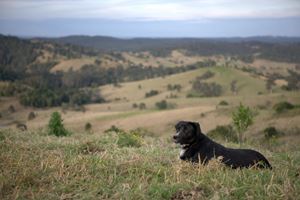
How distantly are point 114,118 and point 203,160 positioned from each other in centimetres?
6300

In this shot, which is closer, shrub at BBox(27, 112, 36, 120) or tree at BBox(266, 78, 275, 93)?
shrub at BBox(27, 112, 36, 120)

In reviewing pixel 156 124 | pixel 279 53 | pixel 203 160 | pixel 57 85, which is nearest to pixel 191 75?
pixel 57 85

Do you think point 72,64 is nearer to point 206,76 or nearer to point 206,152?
point 206,76

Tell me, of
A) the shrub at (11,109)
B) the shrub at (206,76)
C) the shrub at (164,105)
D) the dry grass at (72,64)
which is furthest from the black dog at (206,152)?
the dry grass at (72,64)

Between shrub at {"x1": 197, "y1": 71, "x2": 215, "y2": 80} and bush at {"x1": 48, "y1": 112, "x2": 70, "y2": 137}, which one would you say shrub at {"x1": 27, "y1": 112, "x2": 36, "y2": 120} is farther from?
bush at {"x1": 48, "y1": 112, "x2": 70, "y2": 137}

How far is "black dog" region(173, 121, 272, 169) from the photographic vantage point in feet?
20.6

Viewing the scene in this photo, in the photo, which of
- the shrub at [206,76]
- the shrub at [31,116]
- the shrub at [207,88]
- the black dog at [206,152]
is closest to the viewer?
the black dog at [206,152]

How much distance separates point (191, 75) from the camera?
118375mm

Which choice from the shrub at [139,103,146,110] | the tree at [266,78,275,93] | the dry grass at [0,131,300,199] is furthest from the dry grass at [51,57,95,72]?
the dry grass at [0,131,300,199]

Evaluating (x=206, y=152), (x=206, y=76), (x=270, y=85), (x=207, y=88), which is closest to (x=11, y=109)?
(x=207, y=88)

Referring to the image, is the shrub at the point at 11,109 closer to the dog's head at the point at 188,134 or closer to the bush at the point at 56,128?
the bush at the point at 56,128

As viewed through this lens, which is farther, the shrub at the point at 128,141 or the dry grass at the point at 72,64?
the dry grass at the point at 72,64

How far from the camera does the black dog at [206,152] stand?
20.6 ft

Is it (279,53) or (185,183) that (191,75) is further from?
(185,183)
